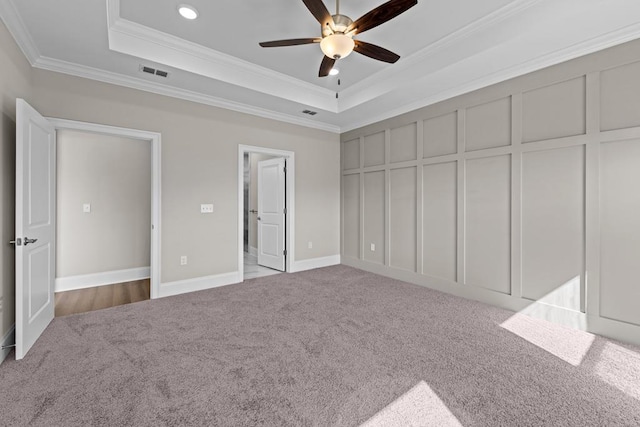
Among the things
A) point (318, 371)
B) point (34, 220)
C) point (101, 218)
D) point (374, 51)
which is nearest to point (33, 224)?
point (34, 220)

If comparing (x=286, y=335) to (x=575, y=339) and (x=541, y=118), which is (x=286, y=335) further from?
(x=541, y=118)

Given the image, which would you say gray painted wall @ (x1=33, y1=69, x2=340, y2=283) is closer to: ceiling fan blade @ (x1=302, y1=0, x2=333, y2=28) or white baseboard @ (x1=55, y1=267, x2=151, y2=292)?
white baseboard @ (x1=55, y1=267, x2=151, y2=292)

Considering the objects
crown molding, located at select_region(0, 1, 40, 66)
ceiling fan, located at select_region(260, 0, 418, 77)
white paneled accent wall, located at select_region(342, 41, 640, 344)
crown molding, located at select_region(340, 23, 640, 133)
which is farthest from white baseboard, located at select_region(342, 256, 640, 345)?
crown molding, located at select_region(0, 1, 40, 66)

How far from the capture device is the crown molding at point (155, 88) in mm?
3111

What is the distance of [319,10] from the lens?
2.06m

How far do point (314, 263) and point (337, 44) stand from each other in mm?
3905

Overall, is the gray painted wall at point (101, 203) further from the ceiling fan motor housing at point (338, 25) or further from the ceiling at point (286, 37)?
the ceiling fan motor housing at point (338, 25)

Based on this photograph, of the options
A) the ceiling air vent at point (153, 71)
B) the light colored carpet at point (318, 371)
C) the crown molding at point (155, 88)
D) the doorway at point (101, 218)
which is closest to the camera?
the light colored carpet at point (318, 371)

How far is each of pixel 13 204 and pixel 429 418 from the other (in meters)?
3.72

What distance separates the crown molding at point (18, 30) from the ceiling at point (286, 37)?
0.01m

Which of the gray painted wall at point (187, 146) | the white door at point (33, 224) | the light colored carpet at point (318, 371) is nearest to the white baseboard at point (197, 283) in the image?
the gray painted wall at point (187, 146)

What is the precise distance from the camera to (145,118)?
3680 mm

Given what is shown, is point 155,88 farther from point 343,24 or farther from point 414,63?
point 414,63

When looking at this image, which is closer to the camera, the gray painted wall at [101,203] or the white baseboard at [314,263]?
the gray painted wall at [101,203]
